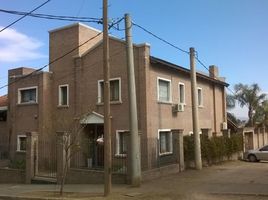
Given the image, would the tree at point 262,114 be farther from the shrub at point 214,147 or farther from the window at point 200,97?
the window at point 200,97

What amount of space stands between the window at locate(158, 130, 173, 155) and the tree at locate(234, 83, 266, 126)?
25.9m

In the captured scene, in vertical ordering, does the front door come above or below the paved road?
above

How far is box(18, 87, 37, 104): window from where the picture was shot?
29.6 metres

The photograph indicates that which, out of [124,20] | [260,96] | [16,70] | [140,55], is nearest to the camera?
[124,20]

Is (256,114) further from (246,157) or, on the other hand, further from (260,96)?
(246,157)

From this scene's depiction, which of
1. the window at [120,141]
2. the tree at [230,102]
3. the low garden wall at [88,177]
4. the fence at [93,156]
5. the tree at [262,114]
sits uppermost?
the tree at [230,102]

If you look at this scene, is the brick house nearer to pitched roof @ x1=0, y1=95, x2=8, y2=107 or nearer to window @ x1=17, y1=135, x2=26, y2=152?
window @ x1=17, y1=135, x2=26, y2=152

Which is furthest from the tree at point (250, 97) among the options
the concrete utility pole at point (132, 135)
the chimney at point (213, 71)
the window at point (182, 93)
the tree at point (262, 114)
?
the concrete utility pole at point (132, 135)

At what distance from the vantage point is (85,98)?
1070 inches

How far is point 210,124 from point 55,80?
13007 mm

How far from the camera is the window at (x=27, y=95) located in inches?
1165

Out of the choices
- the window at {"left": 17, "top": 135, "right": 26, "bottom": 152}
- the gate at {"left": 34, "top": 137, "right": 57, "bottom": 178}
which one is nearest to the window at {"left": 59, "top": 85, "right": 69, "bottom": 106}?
the gate at {"left": 34, "top": 137, "right": 57, "bottom": 178}

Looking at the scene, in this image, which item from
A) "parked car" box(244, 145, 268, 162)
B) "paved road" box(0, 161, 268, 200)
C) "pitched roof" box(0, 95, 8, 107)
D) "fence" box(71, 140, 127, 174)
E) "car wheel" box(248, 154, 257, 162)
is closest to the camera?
"paved road" box(0, 161, 268, 200)

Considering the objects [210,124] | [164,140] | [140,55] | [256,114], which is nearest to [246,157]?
[210,124]
